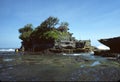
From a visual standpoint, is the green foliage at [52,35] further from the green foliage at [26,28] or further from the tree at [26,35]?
the green foliage at [26,28]

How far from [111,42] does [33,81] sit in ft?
125

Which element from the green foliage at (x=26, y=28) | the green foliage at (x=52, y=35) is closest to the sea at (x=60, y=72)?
the green foliage at (x=52, y=35)

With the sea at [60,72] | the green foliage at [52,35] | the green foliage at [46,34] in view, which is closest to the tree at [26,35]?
the green foliage at [46,34]

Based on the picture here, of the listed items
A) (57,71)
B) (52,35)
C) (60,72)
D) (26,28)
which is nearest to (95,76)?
(60,72)

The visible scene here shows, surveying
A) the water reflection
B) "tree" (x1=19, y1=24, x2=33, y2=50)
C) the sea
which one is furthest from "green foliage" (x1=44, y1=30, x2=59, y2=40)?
the water reflection

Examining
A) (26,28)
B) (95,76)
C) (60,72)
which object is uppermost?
(26,28)

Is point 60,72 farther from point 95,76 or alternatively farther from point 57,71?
point 95,76

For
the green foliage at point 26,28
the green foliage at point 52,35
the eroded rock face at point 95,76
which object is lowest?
the eroded rock face at point 95,76

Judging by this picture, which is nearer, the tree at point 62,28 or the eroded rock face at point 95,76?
the eroded rock face at point 95,76

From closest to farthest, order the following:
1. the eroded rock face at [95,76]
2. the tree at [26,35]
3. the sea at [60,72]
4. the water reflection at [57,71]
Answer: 1. the eroded rock face at [95,76]
2. the sea at [60,72]
3. the water reflection at [57,71]
4. the tree at [26,35]

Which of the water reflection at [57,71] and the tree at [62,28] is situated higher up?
the tree at [62,28]

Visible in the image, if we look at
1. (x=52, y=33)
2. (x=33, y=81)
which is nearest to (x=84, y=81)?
(x=33, y=81)

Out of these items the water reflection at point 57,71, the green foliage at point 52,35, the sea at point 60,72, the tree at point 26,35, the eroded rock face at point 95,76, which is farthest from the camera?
the tree at point 26,35

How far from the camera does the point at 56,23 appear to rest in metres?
103
